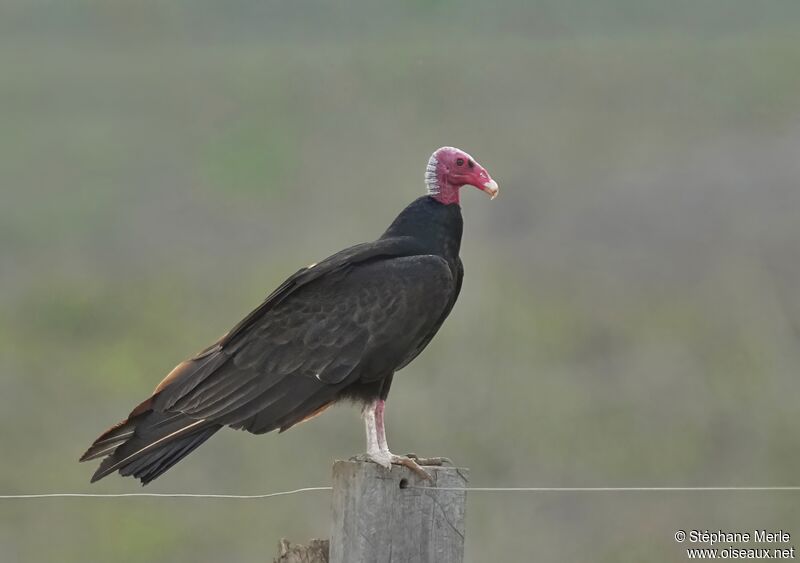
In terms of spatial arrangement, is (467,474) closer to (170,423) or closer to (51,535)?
(170,423)

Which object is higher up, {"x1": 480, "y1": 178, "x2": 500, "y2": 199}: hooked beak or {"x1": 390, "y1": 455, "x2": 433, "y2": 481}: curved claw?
{"x1": 480, "y1": 178, "x2": 500, "y2": 199}: hooked beak

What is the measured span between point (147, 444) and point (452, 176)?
1.33 metres

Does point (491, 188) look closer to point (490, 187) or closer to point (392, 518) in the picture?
point (490, 187)

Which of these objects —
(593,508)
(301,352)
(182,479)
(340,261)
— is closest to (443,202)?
(340,261)

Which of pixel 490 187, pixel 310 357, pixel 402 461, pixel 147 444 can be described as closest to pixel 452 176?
pixel 490 187

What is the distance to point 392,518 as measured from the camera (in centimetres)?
A: 309

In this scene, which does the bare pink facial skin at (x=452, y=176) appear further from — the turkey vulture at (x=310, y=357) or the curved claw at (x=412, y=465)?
the curved claw at (x=412, y=465)

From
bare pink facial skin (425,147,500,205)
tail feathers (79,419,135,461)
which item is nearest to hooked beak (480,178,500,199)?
bare pink facial skin (425,147,500,205)

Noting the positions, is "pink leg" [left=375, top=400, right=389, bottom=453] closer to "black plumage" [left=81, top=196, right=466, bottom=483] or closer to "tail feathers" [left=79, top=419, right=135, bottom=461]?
"black plumage" [left=81, top=196, right=466, bottom=483]

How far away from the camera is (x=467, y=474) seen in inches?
129

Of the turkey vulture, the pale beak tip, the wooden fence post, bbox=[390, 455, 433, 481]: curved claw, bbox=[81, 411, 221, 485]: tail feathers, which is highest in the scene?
the pale beak tip

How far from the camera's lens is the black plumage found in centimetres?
341

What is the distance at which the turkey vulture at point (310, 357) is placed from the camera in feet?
11.2

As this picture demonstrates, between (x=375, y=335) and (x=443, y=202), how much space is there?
1.97ft
